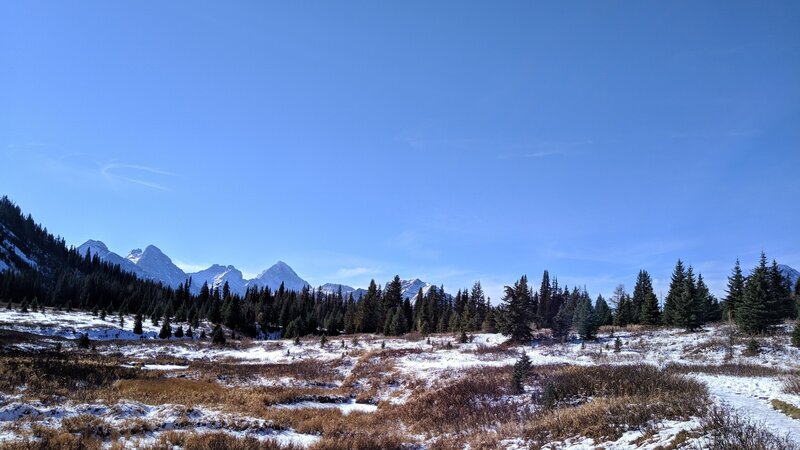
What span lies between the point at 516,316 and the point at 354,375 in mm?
21487

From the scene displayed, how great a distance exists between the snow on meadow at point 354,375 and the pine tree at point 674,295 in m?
8.52

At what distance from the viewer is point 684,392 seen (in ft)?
57.6

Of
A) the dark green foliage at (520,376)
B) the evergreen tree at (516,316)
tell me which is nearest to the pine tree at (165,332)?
the evergreen tree at (516,316)

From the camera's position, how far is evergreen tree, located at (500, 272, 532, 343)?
161 feet

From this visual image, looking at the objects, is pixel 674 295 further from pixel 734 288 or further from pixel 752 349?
pixel 752 349

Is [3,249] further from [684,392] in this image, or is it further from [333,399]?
[684,392]

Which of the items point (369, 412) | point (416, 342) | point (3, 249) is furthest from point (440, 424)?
point (3, 249)

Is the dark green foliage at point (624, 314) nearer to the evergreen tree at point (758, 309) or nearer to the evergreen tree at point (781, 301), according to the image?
the evergreen tree at point (781, 301)

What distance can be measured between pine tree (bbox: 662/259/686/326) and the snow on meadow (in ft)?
28.0

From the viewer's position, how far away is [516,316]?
1928 inches

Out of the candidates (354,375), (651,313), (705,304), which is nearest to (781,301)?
(705,304)

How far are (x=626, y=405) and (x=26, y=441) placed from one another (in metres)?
20.1

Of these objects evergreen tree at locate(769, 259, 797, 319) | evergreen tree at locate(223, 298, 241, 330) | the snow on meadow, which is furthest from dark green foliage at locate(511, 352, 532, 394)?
evergreen tree at locate(223, 298, 241, 330)

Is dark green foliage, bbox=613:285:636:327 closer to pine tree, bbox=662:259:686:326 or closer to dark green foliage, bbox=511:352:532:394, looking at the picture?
pine tree, bbox=662:259:686:326
